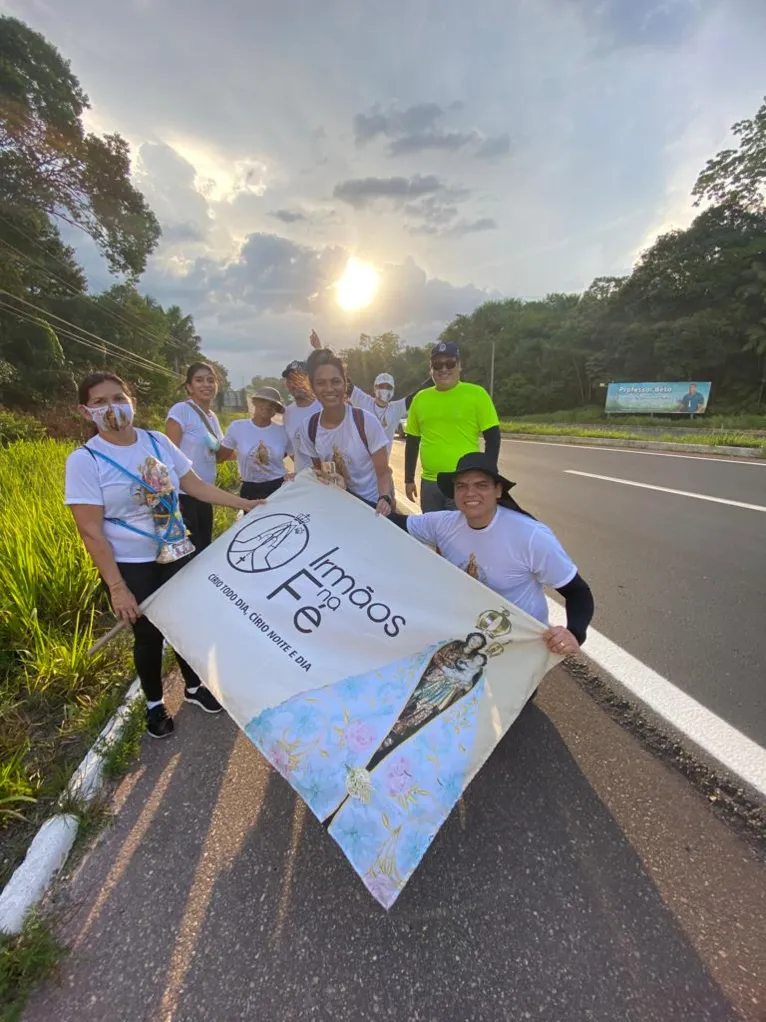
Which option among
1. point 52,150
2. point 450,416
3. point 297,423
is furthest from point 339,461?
point 52,150

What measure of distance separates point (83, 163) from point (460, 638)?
2275 centimetres

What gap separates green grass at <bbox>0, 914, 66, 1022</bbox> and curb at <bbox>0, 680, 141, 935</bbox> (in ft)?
0.22

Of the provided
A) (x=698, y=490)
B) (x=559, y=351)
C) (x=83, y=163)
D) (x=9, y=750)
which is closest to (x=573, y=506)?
(x=698, y=490)

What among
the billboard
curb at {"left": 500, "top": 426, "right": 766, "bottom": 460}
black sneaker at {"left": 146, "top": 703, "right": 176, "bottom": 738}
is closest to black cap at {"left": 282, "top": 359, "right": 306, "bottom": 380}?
black sneaker at {"left": 146, "top": 703, "right": 176, "bottom": 738}

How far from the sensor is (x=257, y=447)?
3.99 metres

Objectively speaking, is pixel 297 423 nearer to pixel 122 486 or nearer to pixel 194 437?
pixel 194 437

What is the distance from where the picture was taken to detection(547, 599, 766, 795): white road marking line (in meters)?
2.13

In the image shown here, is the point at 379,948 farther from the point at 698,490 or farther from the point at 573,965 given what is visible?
the point at 698,490

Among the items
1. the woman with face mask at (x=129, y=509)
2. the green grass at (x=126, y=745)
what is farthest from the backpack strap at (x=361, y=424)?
the green grass at (x=126, y=745)

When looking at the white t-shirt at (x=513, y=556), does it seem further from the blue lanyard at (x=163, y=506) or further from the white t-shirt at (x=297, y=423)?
the white t-shirt at (x=297, y=423)

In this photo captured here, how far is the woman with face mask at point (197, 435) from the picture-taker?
353cm

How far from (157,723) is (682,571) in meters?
4.54

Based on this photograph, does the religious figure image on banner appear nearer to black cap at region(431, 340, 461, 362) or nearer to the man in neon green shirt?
the man in neon green shirt

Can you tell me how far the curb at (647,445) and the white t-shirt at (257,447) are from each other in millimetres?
11428
